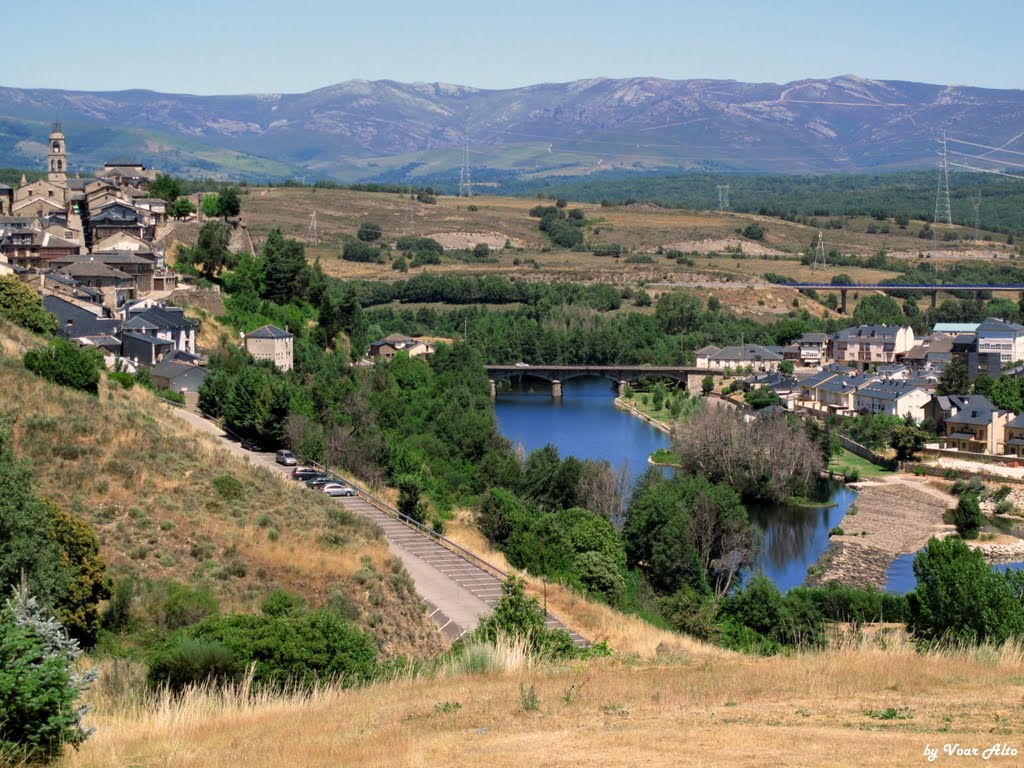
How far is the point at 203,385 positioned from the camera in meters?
22.6

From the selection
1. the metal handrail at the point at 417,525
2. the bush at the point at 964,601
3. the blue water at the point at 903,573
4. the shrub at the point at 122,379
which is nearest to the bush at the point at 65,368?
the shrub at the point at 122,379

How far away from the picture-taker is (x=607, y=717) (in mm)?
6617

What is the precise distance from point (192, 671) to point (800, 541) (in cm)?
1729

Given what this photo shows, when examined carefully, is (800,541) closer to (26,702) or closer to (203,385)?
(203,385)

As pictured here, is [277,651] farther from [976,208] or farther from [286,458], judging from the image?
[976,208]

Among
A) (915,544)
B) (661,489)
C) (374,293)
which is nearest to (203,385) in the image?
(661,489)

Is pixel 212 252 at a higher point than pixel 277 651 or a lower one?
higher

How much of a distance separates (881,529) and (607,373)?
70.0ft

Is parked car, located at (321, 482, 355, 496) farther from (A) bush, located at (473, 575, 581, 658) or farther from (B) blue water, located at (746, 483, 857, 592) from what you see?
(A) bush, located at (473, 575, 581, 658)

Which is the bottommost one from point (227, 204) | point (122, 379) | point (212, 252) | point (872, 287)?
point (872, 287)

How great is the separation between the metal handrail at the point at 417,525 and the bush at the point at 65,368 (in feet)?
12.1

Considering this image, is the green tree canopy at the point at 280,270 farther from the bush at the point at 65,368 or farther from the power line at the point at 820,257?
the power line at the point at 820,257

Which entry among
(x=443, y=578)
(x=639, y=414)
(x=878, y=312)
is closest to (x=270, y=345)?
(x=443, y=578)

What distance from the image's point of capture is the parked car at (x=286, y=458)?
19016 mm
